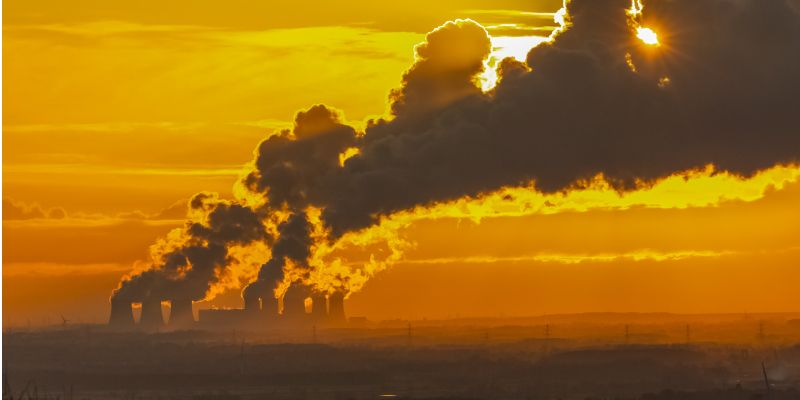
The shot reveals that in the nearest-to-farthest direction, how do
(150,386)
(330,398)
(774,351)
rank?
(330,398), (150,386), (774,351)

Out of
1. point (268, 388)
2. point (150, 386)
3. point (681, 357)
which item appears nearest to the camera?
point (268, 388)

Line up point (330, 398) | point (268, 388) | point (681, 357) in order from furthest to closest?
point (681, 357)
point (268, 388)
point (330, 398)

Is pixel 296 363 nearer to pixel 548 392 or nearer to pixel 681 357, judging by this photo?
pixel 681 357

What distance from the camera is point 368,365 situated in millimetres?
162625

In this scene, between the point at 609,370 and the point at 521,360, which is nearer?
the point at 609,370

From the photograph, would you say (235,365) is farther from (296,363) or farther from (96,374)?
(96,374)

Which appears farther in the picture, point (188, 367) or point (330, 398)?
point (188, 367)

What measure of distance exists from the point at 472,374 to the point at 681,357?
25731 mm

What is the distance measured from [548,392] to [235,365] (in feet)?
212

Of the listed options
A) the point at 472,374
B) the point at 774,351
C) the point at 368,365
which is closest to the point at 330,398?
the point at 472,374

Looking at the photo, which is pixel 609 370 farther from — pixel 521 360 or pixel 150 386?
pixel 150 386

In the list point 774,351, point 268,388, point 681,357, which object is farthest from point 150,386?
point 774,351

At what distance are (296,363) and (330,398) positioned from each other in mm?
62963

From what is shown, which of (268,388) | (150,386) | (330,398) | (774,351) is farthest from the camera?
(774,351)
